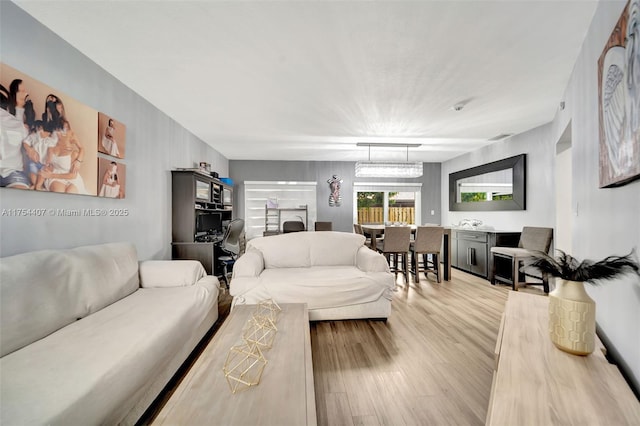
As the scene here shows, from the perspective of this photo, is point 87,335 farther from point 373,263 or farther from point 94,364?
point 373,263

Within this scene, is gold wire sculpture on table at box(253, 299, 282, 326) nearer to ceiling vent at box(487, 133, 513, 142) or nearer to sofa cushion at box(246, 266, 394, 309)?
sofa cushion at box(246, 266, 394, 309)

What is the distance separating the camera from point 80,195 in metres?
2.14

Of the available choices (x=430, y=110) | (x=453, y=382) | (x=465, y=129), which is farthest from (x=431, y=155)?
(x=453, y=382)

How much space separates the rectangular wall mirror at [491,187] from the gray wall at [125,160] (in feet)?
18.7

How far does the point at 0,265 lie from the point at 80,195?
0.95 metres

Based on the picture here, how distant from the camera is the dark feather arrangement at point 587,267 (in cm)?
102

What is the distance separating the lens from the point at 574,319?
1059 millimetres

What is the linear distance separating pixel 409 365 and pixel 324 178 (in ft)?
16.7

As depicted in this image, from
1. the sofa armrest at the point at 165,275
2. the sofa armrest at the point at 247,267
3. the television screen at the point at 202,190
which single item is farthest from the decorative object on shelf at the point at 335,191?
the sofa armrest at the point at 165,275

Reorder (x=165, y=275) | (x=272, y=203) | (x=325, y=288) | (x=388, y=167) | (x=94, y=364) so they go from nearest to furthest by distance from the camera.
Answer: (x=94, y=364) < (x=165, y=275) < (x=325, y=288) < (x=388, y=167) < (x=272, y=203)

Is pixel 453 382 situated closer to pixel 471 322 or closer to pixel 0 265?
pixel 471 322

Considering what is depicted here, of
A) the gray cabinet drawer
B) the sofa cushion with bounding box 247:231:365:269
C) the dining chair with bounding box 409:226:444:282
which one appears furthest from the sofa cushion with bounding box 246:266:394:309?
the gray cabinet drawer

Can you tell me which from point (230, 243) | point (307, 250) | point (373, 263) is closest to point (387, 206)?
point (307, 250)

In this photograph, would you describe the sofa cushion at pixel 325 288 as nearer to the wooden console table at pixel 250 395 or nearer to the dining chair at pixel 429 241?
the wooden console table at pixel 250 395
